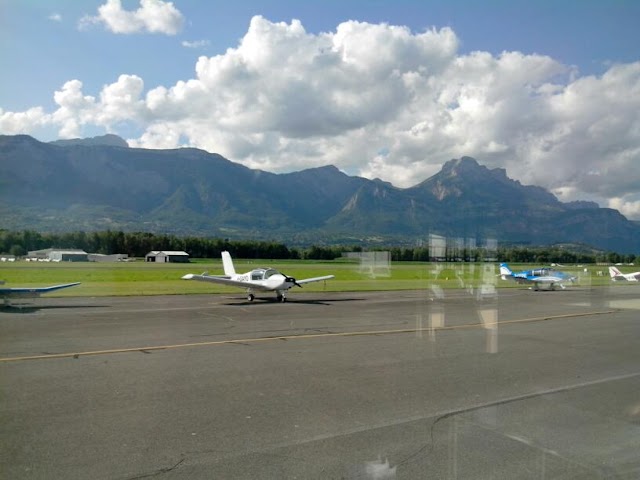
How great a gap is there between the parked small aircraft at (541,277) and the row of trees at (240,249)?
2.51m

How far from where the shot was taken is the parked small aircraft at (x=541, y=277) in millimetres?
42875

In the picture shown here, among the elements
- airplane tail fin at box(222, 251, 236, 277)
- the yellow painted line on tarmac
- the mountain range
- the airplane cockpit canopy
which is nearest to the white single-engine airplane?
the airplane cockpit canopy

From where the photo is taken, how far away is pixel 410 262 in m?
51.1

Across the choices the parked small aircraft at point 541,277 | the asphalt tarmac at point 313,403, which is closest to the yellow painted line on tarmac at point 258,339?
the asphalt tarmac at point 313,403

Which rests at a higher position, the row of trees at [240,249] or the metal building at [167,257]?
the row of trees at [240,249]

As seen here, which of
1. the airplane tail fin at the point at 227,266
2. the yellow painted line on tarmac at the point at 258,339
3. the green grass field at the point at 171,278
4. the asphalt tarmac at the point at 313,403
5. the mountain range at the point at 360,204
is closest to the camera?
the asphalt tarmac at the point at 313,403

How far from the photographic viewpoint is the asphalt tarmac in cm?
529

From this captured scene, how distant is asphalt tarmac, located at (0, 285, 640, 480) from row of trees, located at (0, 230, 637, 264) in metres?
19.6

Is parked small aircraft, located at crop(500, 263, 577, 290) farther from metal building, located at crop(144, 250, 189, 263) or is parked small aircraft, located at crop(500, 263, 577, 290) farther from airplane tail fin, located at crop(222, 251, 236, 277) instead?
metal building, located at crop(144, 250, 189, 263)

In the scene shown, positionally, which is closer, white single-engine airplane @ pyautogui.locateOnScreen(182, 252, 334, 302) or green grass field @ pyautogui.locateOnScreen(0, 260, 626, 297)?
white single-engine airplane @ pyautogui.locateOnScreen(182, 252, 334, 302)

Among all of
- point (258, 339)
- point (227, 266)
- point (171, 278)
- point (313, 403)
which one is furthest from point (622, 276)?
point (313, 403)

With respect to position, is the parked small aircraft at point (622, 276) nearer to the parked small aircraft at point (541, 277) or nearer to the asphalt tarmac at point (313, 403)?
the parked small aircraft at point (541, 277)

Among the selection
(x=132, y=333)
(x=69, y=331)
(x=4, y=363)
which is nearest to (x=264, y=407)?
(x=4, y=363)

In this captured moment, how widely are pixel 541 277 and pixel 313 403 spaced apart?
4015cm
